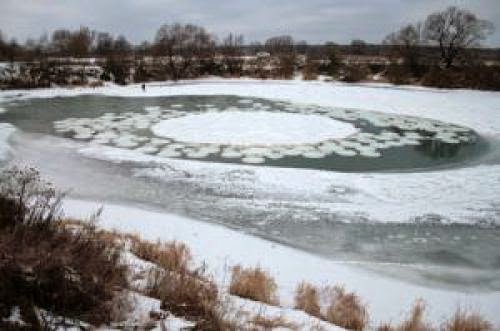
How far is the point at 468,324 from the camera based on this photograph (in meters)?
3.26

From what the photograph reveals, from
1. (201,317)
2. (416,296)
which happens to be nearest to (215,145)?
(416,296)

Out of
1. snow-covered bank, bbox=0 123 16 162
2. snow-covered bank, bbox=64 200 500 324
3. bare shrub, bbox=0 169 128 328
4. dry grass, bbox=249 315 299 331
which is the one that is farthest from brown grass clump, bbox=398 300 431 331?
snow-covered bank, bbox=0 123 16 162

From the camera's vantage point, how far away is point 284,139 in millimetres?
10258

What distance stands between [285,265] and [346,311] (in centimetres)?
99

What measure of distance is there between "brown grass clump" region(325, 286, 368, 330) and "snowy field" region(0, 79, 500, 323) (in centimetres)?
18

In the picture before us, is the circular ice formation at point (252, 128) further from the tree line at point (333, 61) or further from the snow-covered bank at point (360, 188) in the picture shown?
the tree line at point (333, 61)

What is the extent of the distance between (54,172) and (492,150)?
8.99m

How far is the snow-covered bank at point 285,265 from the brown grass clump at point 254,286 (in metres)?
0.11

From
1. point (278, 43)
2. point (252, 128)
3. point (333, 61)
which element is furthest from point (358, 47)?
point (252, 128)

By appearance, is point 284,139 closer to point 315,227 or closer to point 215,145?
point 215,145

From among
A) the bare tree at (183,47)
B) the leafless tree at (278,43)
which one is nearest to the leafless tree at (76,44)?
the bare tree at (183,47)

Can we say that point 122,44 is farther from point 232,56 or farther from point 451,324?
point 451,324

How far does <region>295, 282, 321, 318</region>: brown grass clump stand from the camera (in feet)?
11.4

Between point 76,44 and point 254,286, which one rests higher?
point 76,44
